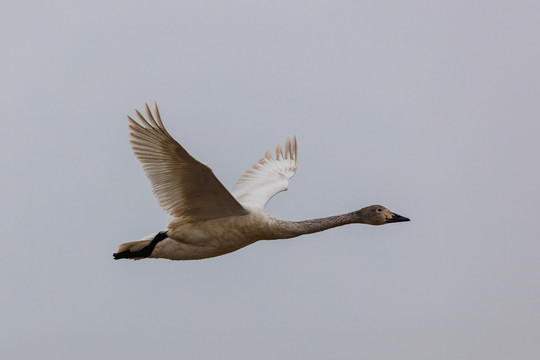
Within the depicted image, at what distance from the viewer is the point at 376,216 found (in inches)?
804

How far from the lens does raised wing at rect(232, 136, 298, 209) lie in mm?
22625

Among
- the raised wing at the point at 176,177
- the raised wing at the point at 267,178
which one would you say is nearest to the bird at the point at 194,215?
the raised wing at the point at 176,177

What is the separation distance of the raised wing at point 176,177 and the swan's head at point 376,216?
231 cm

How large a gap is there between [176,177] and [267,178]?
204 inches

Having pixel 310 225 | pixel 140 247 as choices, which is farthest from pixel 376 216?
pixel 140 247

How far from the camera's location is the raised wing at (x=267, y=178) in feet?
74.2

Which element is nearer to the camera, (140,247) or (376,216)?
(140,247)

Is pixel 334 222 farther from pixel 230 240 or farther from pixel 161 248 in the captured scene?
pixel 161 248

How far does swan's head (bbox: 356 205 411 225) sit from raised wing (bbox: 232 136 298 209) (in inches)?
88.6

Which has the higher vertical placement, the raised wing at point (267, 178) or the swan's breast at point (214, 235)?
the raised wing at point (267, 178)

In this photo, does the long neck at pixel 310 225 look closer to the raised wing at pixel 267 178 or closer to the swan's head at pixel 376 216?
the swan's head at pixel 376 216

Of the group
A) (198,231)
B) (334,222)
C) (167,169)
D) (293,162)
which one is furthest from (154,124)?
(293,162)

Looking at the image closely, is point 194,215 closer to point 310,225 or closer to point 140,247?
point 140,247

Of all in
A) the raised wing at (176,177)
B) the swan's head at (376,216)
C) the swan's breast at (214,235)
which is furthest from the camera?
the swan's head at (376,216)
